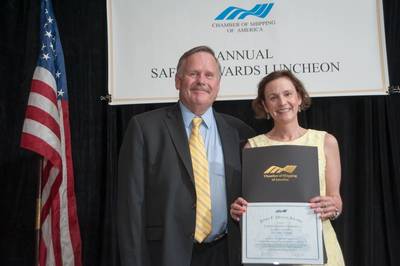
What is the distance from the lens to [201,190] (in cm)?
181

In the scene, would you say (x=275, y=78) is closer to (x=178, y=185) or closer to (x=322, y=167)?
(x=322, y=167)

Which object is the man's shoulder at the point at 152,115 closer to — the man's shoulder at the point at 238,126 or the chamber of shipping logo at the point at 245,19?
the man's shoulder at the point at 238,126

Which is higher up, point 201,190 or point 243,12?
point 243,12

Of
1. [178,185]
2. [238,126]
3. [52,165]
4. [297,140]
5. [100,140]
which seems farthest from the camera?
[100,140]

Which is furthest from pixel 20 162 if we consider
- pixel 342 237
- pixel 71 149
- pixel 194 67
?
pixel 342 237

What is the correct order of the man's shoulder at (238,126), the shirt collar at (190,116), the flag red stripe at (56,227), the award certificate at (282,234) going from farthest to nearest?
1. the flag red stripe at (56,227)
2. the man's shoulder at (238,126)
3. the shirt collar at (190,116)
4. the award certificate at (282,234)

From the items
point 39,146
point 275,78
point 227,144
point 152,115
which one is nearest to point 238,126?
point 227,144

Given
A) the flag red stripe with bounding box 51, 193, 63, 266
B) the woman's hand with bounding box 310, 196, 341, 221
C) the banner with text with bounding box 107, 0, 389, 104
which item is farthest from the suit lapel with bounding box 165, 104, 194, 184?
the flag red stripe with bounding box 51, 193, 63, 266

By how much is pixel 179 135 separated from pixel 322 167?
670 millimetres

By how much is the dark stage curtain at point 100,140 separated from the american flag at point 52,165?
31 cm

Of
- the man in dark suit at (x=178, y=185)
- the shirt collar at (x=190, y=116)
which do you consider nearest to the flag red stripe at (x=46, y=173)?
the man in dark suit at (x=178, y=185)

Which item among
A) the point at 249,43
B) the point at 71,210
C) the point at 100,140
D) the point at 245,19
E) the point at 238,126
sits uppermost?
the point at 245,19

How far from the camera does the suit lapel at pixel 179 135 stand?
1.81 meters

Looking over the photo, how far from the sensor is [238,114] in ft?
10.4
